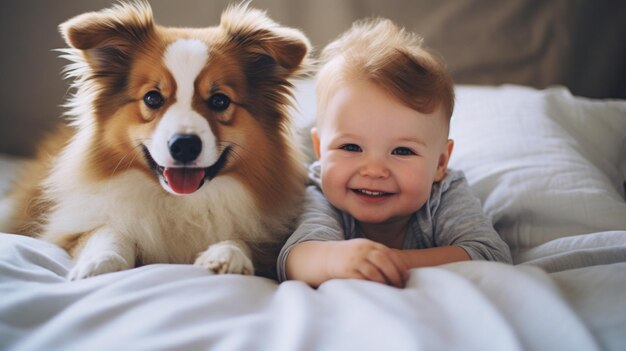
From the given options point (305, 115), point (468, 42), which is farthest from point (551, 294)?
point (468, 42)

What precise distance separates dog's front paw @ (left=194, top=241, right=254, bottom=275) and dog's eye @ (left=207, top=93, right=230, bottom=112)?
0.38m

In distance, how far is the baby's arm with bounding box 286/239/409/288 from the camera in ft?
3.62

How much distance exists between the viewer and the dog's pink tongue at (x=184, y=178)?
54.2 inches

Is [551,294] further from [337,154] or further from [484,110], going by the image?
[484,110]

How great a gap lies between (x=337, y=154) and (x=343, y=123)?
87 millimetres

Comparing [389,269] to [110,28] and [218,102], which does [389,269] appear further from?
[110,28]

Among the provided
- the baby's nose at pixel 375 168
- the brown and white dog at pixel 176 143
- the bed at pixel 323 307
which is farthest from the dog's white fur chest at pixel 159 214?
the baby's nose at pixel 375 168

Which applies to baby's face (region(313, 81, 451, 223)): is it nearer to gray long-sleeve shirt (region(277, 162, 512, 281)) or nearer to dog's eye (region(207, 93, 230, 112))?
gray long-sleeve shirt (region(277, 162, 512, 281))

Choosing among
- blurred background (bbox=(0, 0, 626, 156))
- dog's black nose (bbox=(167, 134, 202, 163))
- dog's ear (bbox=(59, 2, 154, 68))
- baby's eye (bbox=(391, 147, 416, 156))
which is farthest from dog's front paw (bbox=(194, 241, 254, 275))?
blurred background (bbox=(0, 0, 626, 156))

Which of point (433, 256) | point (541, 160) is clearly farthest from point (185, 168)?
point (541, 160)

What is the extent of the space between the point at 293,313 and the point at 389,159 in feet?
1.98

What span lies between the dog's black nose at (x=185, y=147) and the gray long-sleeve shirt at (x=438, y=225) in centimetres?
33

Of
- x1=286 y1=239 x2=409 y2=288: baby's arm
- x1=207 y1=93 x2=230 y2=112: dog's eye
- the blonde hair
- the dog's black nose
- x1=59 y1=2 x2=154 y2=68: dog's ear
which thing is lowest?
x1=286 y1=239 x2=409 y2=288: baby's arm

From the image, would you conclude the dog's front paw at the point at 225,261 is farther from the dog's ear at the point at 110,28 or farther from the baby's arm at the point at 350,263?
the dog's ear at the point at 110,28
